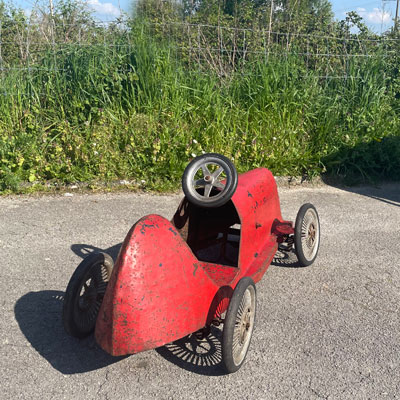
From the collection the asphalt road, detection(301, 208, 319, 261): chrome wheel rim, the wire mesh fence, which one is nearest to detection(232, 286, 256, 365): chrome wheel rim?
the asphalt road

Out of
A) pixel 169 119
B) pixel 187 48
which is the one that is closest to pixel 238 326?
pixel 169 119

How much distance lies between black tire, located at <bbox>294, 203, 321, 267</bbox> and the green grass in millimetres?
2259

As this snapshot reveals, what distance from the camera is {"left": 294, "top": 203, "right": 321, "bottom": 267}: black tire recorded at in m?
4.09

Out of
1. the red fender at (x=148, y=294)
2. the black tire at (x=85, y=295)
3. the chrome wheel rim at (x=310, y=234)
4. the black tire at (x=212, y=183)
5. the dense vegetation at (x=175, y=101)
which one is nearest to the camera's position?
the red fender at (x=148, y=294)

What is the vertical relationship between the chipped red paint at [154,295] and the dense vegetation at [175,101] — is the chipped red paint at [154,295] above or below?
below

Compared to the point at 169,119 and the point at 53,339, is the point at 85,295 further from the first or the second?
the point at 169,119

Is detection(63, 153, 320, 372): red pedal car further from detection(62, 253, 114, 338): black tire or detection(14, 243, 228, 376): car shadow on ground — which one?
detection(14, 243, 228, 376): car shadow on ground

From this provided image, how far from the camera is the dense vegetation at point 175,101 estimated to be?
6391 mm

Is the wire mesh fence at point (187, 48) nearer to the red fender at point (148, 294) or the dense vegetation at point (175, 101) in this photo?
the dense vegetation at point (175, 101)

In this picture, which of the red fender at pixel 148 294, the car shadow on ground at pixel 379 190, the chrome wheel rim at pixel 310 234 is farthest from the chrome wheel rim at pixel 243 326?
the car shadow on ground at pixel 379 190

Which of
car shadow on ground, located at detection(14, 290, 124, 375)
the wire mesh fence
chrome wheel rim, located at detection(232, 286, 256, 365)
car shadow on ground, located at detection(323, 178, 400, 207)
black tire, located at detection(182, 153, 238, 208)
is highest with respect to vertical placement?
the wire mesh fence

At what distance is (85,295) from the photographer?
3143 mm

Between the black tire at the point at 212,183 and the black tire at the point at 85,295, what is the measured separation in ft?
2.54

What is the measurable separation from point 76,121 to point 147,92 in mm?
1131
